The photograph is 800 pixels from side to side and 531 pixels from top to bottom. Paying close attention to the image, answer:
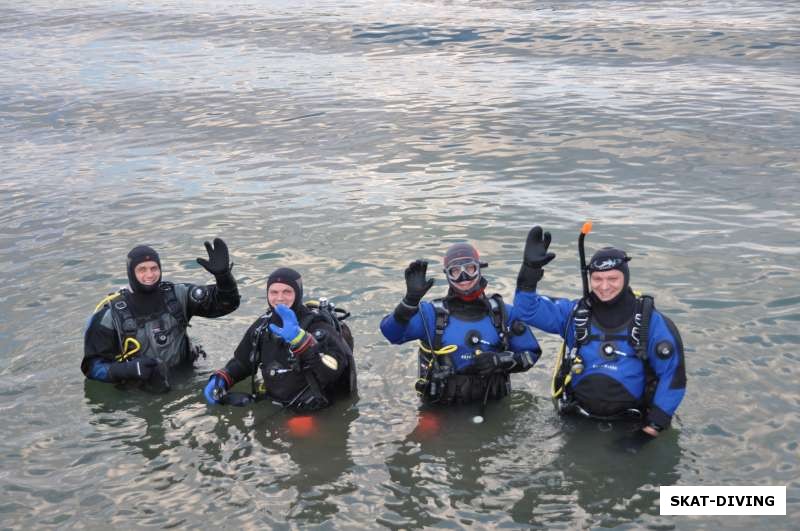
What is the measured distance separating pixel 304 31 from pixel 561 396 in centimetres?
2600

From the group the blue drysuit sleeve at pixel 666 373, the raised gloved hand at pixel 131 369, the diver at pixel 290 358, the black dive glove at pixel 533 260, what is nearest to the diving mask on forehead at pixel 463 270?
the black dive glove at pixel 533 260

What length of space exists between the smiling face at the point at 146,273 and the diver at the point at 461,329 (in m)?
2.07

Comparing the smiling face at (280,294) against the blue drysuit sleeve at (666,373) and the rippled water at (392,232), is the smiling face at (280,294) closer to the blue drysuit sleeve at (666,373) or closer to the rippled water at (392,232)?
the rippled water at (392,232)

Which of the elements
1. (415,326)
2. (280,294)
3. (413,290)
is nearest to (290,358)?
(280,294)

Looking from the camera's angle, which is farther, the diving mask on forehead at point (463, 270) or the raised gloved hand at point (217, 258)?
the raised gloved hand at point (217, 258)

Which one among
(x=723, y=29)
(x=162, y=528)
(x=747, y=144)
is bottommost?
(x=162, y=528)

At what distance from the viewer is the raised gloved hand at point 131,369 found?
23.5 feet

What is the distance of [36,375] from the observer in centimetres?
802

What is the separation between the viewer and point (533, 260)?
21.3 feet

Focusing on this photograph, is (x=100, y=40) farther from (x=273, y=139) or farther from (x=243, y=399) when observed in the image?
(x=243, y=399)

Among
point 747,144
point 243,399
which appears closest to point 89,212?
point 243,399

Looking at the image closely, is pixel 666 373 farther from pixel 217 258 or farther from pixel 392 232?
pixel 392 232

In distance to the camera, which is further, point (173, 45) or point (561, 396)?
point (173, 45)

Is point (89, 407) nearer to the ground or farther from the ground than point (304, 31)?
nearer to the ground
